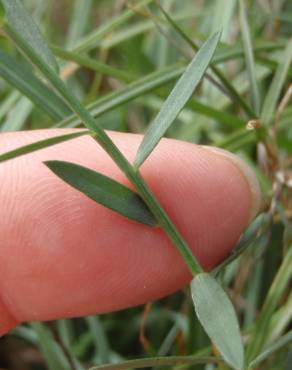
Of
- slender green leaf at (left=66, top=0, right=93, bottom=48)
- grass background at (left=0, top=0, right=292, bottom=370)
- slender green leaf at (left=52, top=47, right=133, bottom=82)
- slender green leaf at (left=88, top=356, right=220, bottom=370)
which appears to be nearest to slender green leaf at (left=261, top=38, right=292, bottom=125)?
grass background at (left=0, top=0, right=292, bottom=370)

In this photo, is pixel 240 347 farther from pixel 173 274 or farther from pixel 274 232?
pixel 274 232

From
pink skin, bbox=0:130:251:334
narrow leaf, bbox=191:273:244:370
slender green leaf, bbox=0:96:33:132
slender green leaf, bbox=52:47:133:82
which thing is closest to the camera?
narrow leaf, bbox=191:273:244:370

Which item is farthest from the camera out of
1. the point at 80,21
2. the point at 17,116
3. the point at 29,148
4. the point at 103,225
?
the point at 80,21

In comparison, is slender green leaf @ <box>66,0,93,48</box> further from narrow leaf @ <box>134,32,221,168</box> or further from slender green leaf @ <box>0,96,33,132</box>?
narrow leaf @ <box>134,32,221,168</box>

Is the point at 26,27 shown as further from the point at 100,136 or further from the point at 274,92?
the point at 274,92

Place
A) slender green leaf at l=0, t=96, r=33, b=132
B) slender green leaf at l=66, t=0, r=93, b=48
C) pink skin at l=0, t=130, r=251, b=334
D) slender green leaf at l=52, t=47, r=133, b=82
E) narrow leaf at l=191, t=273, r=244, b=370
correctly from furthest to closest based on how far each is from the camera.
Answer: slender green leaf at l=66, t=0, r=93, b=48, slender green leaf at l=0, t=96, r=33, b=132, slender green leaf at l=52, t=47, r=133, b=82, pink skin at l=0, t=130, r=251, b=334, narrow leaf at l=191, t=273, r=244, b=370

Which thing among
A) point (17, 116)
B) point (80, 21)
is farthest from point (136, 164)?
point (80, 21)

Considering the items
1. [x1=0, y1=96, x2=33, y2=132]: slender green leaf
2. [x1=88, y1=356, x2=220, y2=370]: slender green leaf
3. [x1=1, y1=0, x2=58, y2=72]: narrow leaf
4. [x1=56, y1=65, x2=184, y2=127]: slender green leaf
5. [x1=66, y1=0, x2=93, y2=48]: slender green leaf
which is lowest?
[x1=88, y1=356, x2=220, y2=370]: slender green leaf

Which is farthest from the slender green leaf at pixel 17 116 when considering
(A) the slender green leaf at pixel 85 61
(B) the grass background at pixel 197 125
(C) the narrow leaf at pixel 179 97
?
(C) the narrow leaf at pixel 179 97
